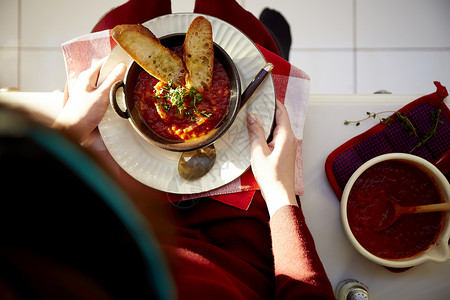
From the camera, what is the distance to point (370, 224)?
3.02 feet

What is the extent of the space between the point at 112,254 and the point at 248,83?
0.62 m

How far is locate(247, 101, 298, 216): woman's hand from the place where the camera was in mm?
863

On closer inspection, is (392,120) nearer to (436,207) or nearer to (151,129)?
(436,207)

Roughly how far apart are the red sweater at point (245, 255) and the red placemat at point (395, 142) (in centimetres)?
21

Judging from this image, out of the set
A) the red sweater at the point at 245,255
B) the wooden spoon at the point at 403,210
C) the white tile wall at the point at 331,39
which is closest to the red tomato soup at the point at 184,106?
the red sweater at the point at 245,255

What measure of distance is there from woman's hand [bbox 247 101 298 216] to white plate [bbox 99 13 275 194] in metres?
0.03

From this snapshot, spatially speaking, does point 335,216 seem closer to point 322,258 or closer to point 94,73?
point 322,258

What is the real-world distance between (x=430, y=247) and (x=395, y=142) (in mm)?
293

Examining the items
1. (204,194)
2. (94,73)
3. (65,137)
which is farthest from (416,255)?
(94,73)

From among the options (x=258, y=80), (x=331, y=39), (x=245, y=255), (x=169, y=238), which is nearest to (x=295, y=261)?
(x=245, y=255)

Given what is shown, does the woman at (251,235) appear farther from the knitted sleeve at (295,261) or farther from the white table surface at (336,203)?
the white table surface at (336,203)

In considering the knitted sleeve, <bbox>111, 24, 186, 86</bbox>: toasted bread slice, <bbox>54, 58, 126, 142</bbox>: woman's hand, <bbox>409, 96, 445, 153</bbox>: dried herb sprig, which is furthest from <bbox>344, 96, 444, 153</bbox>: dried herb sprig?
<bbox>54, 58, 126, 142</bbox>: woman's hand

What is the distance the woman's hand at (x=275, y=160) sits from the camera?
863mm

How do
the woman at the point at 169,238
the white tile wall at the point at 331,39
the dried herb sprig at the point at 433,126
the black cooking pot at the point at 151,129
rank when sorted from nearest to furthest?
1. the woman at the point at 169,238
2. the black cooking pot at the point at 151,129
3. the dried herb sprig at the point at 433,126
4. the white tile wall at the point at 331,39
